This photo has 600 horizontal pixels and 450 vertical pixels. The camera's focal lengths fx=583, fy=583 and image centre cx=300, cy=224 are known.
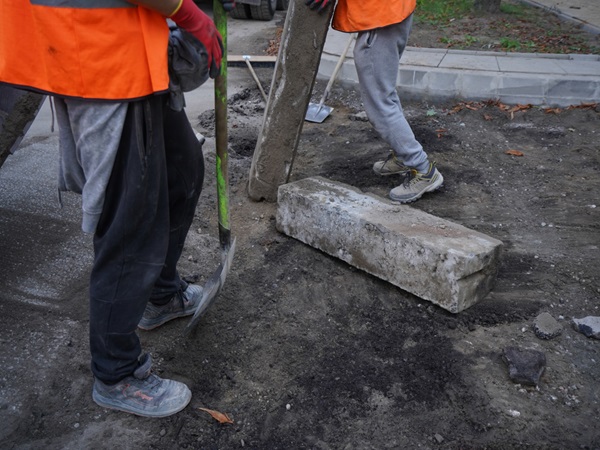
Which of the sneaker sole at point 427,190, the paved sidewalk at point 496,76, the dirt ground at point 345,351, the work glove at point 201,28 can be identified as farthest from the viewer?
the paved sidewalk at point 496,76

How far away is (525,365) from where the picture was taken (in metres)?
2.29

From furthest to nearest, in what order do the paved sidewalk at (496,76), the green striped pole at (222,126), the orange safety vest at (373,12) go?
the paved sidewalk at (496,76), the orange safety vest at (373,12), the green striped pole at (222,126)

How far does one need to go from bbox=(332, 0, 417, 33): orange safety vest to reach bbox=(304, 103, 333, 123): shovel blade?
5.37 ft

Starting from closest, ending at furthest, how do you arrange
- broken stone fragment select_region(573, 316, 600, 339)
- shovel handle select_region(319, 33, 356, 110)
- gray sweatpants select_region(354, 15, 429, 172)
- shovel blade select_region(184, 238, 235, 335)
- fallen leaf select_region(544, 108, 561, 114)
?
1. shovel blade select_region(184, 238, 235, 335)
2. broken stone fragment select_region(573, 316, 600, 339)
3. gray sweatpants select_region(354, 15, 429, 172)
4. fallen leaf select_region(544, 108, 561, 114)
5. shovel handle select_region(319, 33, 356, 110)

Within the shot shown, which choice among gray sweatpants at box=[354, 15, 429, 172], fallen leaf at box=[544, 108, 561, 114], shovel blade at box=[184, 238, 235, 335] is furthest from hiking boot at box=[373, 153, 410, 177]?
fallen leaf at box=[544, 108, 561, 114]

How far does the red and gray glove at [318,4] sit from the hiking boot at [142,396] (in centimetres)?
217

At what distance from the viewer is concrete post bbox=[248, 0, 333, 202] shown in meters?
3.41

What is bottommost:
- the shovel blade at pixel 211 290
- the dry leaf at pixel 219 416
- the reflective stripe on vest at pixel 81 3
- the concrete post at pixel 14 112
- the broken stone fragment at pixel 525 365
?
the dry leaf at pixel 219 416

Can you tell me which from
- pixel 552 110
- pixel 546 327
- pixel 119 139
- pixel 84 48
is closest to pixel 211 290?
pixel 119 139

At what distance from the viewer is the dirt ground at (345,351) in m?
2.09

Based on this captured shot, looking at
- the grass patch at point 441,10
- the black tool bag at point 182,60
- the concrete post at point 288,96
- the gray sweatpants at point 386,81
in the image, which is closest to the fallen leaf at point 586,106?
the gray sweatpants at point 386,81

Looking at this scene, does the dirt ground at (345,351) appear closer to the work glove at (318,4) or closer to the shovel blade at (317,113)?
the work glove at (318,4)

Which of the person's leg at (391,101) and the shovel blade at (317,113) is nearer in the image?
the person's leg at (391,101)

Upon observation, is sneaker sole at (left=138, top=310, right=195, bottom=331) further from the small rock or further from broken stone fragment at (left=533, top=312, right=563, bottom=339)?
the small rock
